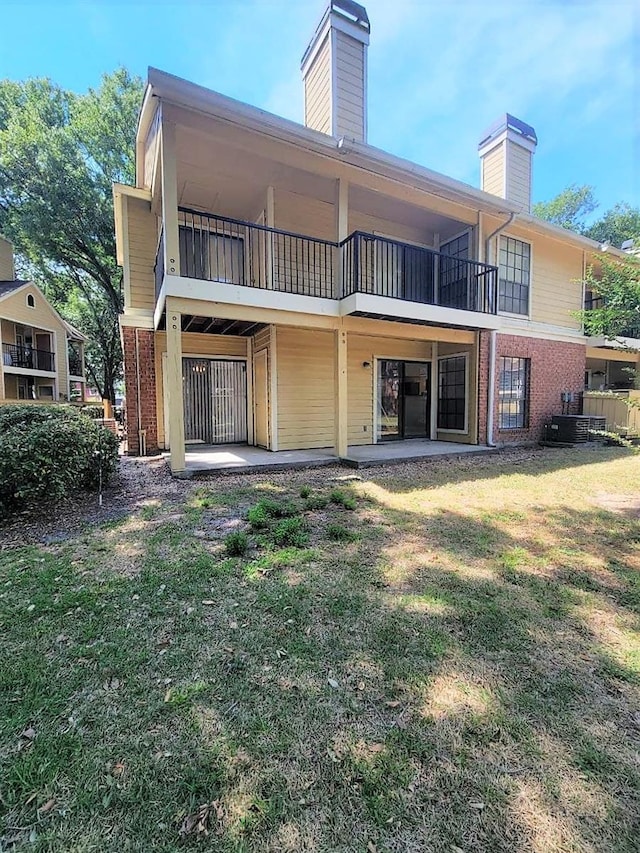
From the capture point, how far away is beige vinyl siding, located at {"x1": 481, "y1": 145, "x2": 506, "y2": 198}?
12148 millimetres

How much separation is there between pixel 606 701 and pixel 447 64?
12.8 metres

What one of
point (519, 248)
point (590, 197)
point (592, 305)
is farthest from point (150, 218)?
point (590, 197)

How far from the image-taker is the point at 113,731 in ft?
5.98

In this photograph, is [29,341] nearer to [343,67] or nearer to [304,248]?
[304,248]

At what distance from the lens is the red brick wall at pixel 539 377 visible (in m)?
10.2

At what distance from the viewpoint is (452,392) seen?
11125mm

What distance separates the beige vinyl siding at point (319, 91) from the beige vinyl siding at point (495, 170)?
19.9ft

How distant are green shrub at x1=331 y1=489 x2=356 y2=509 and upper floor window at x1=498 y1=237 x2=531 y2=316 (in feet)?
26.3

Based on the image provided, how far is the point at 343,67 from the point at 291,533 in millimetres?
10213

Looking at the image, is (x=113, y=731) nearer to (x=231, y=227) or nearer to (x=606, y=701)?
(x=606, y=701)

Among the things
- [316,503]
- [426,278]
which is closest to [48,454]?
[316,503]

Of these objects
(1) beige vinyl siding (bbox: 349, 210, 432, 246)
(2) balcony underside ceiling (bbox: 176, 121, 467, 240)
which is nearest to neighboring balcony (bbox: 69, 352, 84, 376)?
(2) balcony underside ceiling (bbox: 176, 121, 467, 240)

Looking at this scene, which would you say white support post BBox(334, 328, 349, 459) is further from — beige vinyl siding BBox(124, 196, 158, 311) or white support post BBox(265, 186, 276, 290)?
beige vinyl siding BBox(124, 196, 158, 311)

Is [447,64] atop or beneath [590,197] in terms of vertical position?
beneath
